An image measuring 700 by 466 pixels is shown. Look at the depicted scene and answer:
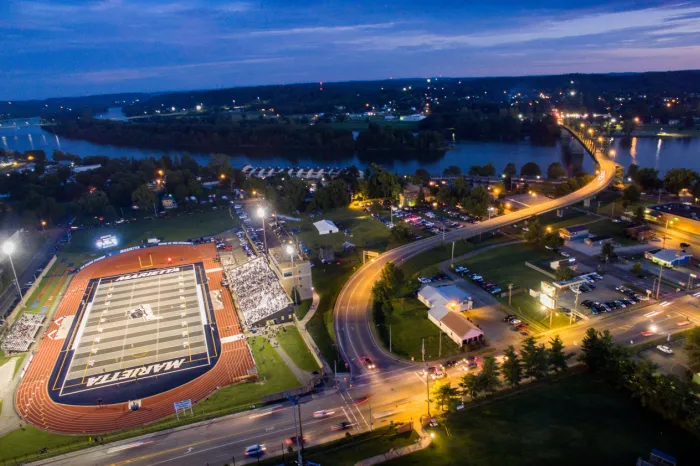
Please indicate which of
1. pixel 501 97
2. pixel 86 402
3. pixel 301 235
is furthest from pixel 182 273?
pixel 501 97

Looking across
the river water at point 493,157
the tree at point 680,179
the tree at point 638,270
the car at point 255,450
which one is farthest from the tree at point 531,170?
the car at point 255,450

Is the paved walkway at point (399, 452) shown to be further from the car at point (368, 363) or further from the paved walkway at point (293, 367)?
the paved walkway at point (293, 367)

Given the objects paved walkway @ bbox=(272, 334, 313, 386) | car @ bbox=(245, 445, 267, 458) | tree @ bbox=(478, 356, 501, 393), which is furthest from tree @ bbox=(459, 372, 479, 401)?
car @ bbox=(245, 445, 267, 458)

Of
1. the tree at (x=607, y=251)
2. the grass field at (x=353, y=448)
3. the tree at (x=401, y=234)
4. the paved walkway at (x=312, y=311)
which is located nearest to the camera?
the grass field at (x=353, y=448)

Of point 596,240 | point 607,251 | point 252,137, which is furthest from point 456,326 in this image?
point 252,137

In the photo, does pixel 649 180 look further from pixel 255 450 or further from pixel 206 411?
pixel 206 411

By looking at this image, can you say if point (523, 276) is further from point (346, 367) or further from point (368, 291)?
point (346, 367)
